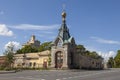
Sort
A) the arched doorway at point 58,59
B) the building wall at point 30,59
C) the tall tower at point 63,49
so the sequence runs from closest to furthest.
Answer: the tall tower at point 63,49 < the arched doorway at point 58,59 < the building wall at point 30,59

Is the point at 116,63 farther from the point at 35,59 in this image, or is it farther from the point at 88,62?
the point at 35,59

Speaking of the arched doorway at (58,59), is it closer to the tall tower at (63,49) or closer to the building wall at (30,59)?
the tall tower at (63,49)

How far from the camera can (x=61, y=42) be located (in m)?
70.3

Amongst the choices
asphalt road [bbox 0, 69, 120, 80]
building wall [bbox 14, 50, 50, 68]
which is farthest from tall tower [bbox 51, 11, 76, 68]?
asphalt road [bbox 0, 69, 120, 80]

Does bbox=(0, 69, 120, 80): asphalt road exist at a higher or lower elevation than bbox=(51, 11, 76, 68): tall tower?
lower

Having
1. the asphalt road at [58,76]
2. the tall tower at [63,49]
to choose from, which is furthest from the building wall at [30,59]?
the asphalt road at [58,76]

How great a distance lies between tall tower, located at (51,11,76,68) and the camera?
224 feet

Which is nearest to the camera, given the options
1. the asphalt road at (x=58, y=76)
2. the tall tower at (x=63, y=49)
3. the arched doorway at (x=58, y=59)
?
the asphalt road at (x=58, y=76)

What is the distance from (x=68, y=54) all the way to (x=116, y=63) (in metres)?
69.8

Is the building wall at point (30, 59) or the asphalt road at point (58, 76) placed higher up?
the building wall at point (30, 59)

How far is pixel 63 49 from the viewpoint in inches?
2709

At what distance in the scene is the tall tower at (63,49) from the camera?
224 feet

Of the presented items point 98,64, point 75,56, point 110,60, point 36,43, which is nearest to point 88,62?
point 98,64

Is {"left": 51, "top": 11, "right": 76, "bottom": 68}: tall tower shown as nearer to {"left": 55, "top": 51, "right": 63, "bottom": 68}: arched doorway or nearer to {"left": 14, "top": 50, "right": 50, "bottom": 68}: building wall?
{"left": 55, "top": 51, "right": 63, "bottom": 68}: arched doorway
